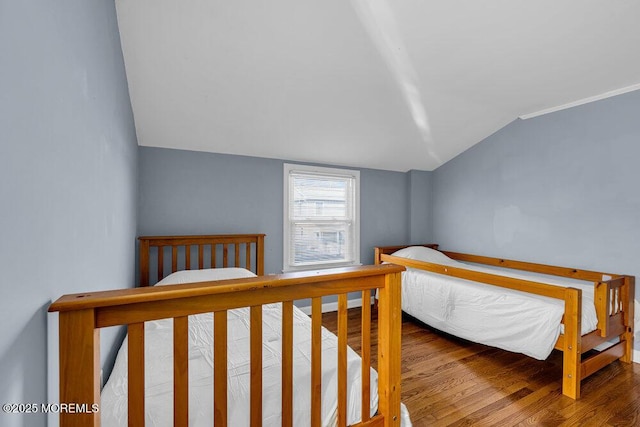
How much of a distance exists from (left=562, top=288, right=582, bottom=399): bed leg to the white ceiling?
1.69m

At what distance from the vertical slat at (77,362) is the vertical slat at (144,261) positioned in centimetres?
205

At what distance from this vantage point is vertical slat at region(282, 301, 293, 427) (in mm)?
942

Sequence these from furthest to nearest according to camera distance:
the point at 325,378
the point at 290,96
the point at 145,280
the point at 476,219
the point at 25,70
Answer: the point at 476,219 → the point at 145,280 → the point at 290,96 → the point at 325,378 → the point at 25,70

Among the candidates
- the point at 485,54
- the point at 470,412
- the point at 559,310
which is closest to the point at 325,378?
the point at 470,412

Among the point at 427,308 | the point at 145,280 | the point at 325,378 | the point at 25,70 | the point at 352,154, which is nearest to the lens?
the point at 25,70

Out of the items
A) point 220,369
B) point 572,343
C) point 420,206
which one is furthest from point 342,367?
point 420,206

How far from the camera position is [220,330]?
2.78ft

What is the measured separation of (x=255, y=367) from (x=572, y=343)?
2.20 meters

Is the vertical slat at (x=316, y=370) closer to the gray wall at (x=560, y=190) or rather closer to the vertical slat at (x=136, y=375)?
the vertical slat at (x=136, y=375)

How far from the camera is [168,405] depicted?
97cm

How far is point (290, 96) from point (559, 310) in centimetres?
251

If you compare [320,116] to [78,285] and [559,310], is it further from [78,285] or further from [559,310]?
[559,310]

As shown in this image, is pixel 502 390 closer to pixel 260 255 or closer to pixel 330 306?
pixel 330 306

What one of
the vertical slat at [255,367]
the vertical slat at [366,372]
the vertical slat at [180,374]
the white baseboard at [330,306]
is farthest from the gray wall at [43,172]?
A: the white baseboard at [330,306]
